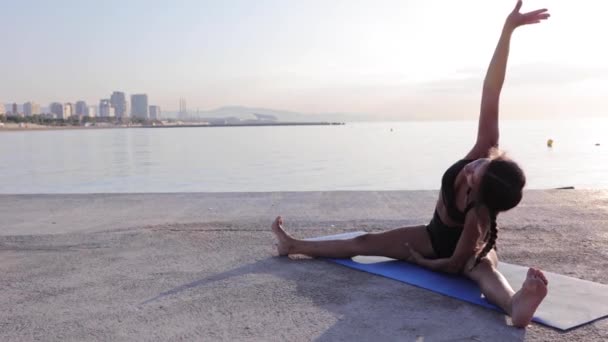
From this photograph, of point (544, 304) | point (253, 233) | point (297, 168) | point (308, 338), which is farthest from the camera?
point (297, 168)

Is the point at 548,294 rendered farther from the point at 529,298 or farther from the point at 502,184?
the point at 502,184

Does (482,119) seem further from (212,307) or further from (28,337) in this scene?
(28,337)

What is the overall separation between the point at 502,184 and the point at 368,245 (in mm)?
1364

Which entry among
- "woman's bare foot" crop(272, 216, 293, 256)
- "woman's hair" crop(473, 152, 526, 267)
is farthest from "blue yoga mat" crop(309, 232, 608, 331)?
"woman's hair" crop(473, 152, 526, 267)

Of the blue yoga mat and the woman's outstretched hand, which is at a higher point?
the woman's outstretched hand

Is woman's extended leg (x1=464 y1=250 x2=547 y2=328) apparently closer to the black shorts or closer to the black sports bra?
the black shorts

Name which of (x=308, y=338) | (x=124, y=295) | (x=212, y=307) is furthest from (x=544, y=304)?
(x=124, y=295)

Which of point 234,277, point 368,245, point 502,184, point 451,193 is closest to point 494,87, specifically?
point 451,193

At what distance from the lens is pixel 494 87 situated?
3.44 m

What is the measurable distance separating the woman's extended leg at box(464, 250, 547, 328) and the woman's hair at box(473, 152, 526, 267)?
373mm

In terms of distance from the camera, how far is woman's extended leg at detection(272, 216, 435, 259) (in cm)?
373

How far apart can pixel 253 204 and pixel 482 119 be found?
14.1 ft

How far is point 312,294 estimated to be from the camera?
3.30m

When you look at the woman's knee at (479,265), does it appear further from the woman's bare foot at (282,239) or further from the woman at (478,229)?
the woman's bare foot at (282,239)
